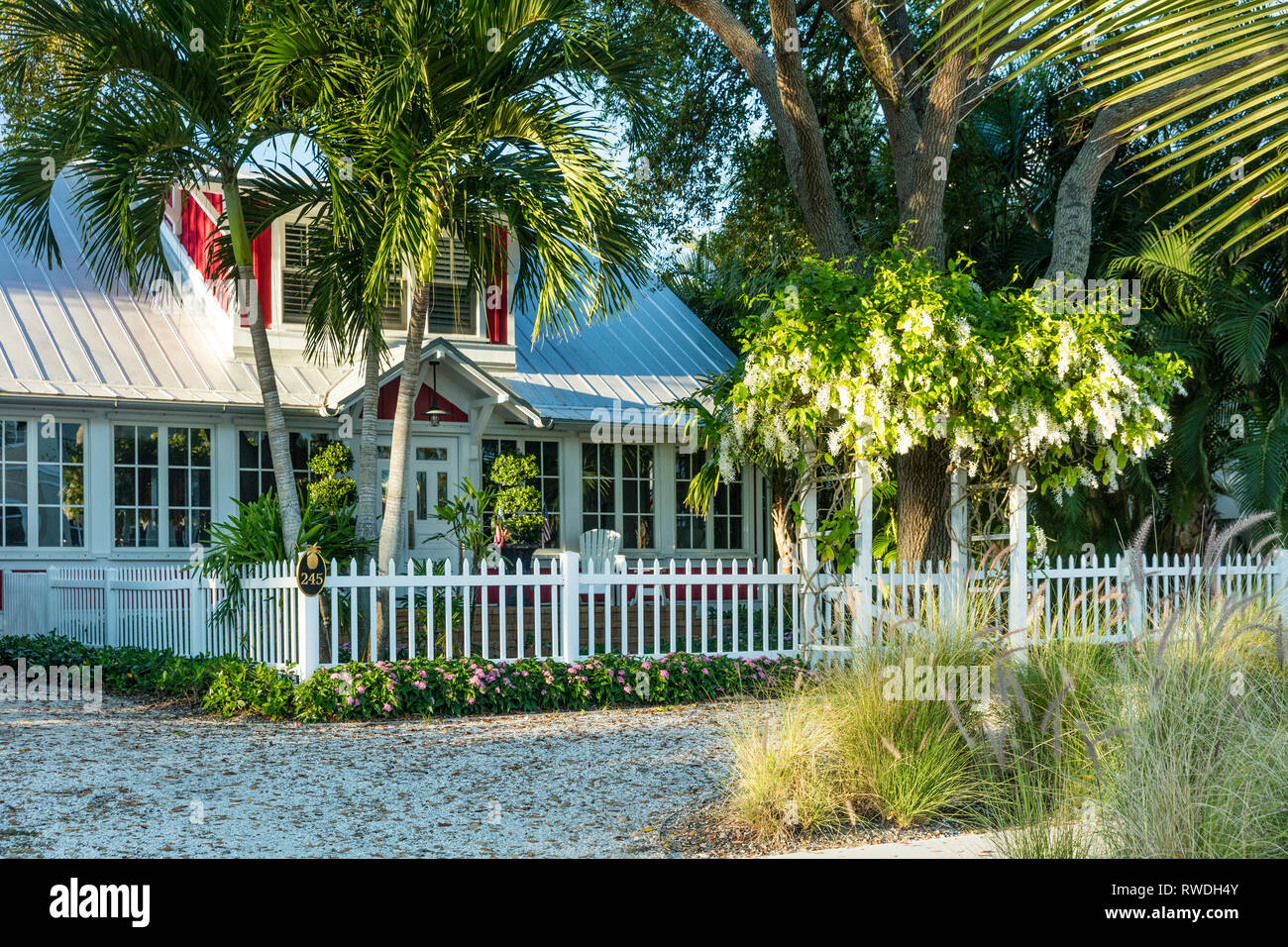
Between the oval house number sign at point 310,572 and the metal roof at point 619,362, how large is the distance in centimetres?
626

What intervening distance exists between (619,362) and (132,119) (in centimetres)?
881

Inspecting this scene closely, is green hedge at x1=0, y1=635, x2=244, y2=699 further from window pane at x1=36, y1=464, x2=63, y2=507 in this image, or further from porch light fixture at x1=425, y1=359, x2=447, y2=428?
porch light fixture at x1=425, y1=359, x2=447, y2=428

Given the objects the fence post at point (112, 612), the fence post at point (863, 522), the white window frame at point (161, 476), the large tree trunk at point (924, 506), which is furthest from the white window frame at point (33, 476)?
the large tree trunk at point (924, 506)

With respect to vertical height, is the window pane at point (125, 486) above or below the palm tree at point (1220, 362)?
below

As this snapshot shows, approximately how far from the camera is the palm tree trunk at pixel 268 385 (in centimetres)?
1079

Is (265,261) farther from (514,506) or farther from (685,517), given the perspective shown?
(685,517)

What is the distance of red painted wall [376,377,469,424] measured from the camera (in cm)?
1501

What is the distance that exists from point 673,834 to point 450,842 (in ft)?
3.42

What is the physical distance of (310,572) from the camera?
30.7 ft

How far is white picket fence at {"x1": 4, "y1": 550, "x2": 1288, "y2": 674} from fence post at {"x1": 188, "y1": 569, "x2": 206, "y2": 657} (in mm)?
13

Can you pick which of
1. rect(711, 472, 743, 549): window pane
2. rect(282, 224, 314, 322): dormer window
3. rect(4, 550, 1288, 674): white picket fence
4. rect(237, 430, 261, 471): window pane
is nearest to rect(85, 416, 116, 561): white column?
rect(4, 550, 1288, 674): white picket fence

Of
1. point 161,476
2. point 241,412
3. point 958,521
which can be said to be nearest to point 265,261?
point 241,412

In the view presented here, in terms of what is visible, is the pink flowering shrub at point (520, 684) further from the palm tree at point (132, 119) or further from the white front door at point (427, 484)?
the white front door at point (427, 484)
